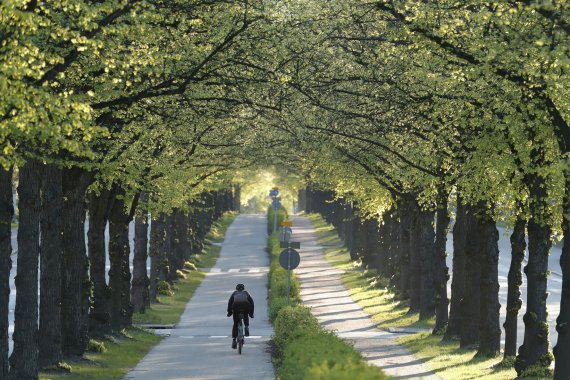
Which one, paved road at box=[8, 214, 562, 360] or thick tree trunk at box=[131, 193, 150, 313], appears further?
thick tree trunk at box=[131, 193, 150, 313]

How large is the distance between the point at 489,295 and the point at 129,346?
9.49 meters

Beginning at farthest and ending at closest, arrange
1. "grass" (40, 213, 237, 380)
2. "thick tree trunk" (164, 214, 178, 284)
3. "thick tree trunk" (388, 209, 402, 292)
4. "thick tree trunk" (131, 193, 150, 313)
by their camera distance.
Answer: "thick tree trunk" (164, 214, 178, 284) → "thick tree trunk" (388, 209, 402, 292) → "thick tree trunk" (131, 193, 150, 313) → "grass" (40, 213, 237, 380)

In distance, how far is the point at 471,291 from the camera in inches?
1223

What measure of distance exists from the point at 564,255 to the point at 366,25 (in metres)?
9.78

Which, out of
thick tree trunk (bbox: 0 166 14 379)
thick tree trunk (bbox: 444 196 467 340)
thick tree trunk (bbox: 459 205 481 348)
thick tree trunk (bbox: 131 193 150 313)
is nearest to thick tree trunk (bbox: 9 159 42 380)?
thick tree trunk (bbox: 0 166 14 379)

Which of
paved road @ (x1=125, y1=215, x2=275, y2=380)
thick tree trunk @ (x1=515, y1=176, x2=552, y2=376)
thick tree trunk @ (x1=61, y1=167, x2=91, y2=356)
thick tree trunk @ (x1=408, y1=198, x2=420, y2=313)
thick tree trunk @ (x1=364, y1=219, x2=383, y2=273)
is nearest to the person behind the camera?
thick tree trunk @ (x1=515, y1=176, x2=552, y2=376)

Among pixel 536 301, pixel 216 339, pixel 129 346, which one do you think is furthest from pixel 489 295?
pixel 216 339

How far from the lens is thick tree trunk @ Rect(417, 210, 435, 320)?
132ft

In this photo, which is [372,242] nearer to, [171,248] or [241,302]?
[171,248]

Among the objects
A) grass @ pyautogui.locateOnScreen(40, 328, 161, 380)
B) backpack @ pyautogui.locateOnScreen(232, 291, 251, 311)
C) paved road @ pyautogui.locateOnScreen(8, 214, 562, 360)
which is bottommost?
paved road @ pyautogui.locateOnScreen(8, 214, 562, 360)

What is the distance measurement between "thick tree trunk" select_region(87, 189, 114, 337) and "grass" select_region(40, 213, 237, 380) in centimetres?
52

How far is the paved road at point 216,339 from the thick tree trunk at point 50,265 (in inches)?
82.5

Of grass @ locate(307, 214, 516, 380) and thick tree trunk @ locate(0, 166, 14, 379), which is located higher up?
thick tree trunk @ locate(0, 166, 14, 379)

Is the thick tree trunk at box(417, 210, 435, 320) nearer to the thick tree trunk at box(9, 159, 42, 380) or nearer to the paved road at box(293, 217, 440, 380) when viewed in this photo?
the paved road at box(293, 217, 440, 380)
